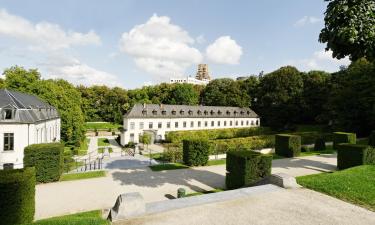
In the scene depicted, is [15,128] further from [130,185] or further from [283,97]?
[283,97]

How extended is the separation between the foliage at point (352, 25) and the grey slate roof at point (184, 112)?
38929 millimetres

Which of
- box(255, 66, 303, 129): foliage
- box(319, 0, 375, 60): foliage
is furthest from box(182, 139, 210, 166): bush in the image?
box(255, 66, 303, 129): foliage

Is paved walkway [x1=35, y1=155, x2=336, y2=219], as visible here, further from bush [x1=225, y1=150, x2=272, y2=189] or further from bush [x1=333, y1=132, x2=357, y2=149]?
bush [x1=333, y1=132, x2=357, y2=149]

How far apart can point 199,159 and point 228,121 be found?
36.1 metres

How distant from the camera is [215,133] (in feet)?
166

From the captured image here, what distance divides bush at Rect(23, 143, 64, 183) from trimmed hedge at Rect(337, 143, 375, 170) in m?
22.6

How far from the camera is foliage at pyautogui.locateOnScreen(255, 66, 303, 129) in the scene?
192ft

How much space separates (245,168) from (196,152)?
8187 mm

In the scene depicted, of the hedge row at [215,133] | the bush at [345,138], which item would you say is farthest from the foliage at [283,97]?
the bush at [345,138]

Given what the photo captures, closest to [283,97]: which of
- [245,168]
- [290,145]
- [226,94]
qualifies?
[226,94]

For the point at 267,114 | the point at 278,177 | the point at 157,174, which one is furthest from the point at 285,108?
the point at 278,177

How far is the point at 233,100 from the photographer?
66812 millimetres

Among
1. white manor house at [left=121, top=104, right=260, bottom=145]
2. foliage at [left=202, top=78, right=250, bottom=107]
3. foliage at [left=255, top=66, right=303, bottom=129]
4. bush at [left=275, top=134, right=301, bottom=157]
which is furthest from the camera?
foliage at [left=202, top=78, right=250, bottom=107]

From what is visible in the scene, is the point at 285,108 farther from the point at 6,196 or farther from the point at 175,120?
the point at 6,196
